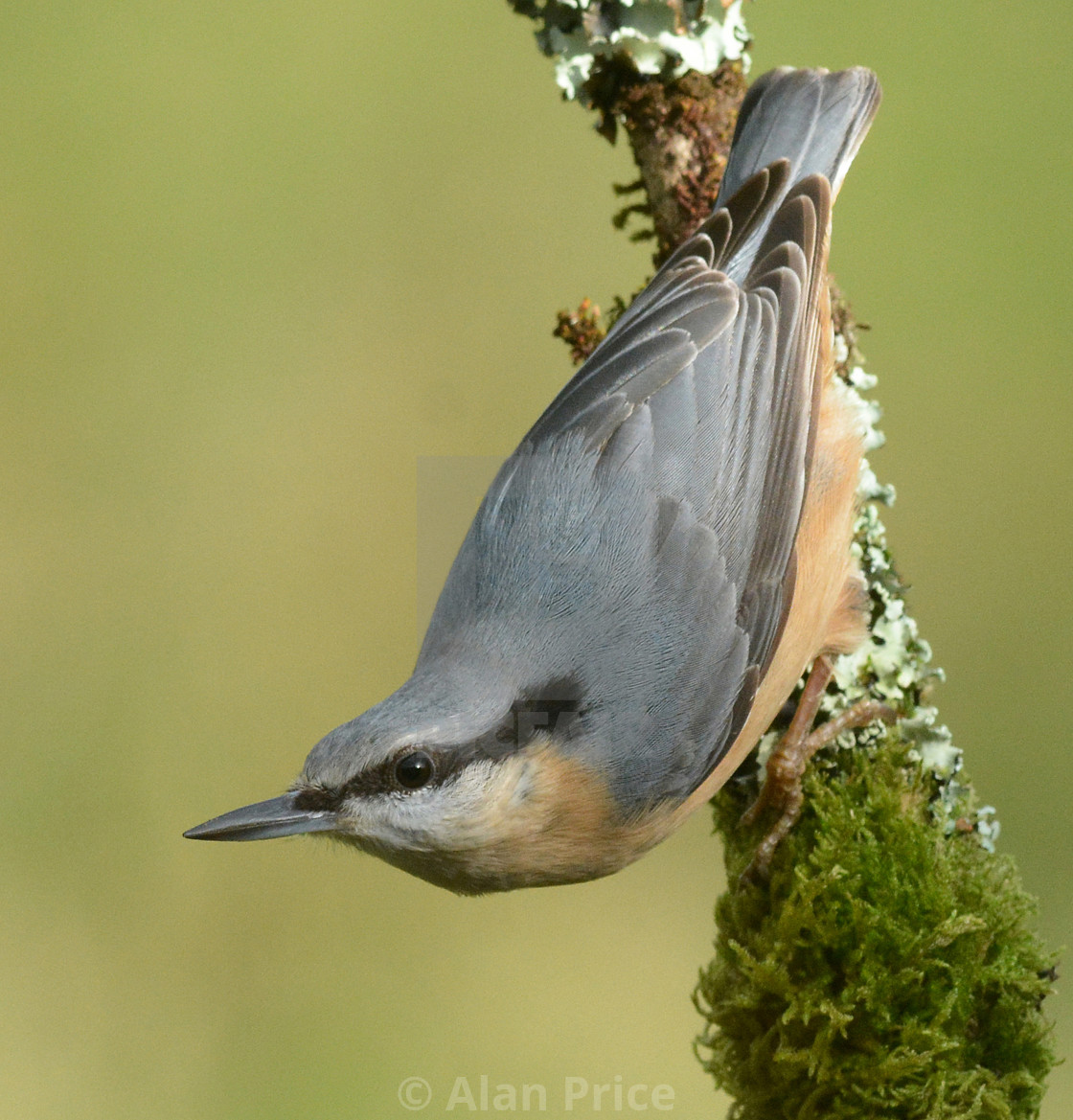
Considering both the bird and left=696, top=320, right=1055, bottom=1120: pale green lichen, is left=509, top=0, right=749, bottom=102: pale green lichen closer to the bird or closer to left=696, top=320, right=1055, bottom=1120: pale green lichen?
the bird

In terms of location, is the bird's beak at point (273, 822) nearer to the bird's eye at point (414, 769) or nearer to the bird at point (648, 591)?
the bird at point (648, 591)

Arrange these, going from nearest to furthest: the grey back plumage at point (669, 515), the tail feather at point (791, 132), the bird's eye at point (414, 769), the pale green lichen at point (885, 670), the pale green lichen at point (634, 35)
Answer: the bird's eye at point (414, 769) < the grey back plumage at point (669, 515) < the pale green lichen at point (885, 670) < the pale green lichen at point (634, 35) < the tail feather at point (791, 132)

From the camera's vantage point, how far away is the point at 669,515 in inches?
98.2

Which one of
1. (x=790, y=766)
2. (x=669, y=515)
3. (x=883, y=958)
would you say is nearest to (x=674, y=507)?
(x=669, y=515)

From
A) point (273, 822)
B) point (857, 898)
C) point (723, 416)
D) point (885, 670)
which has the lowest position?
point (857, 898)

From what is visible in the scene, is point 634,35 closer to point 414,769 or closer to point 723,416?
point 723,416

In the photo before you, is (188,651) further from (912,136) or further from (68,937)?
(912,136)

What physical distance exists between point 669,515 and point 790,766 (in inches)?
20.8

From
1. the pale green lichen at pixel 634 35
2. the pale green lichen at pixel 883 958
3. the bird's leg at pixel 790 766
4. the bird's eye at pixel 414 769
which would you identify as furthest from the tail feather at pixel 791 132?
the bird's eye at pixel 414 769

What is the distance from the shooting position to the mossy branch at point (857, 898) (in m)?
2.19

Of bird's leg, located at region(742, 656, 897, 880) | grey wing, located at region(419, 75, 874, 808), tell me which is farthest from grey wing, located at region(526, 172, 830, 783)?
bird's leg, located at region(742, 656, 897, 880)

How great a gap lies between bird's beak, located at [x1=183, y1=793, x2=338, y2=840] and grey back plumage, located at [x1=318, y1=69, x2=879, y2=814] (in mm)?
190

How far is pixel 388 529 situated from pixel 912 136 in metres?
2.48

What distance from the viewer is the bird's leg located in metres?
2.44
